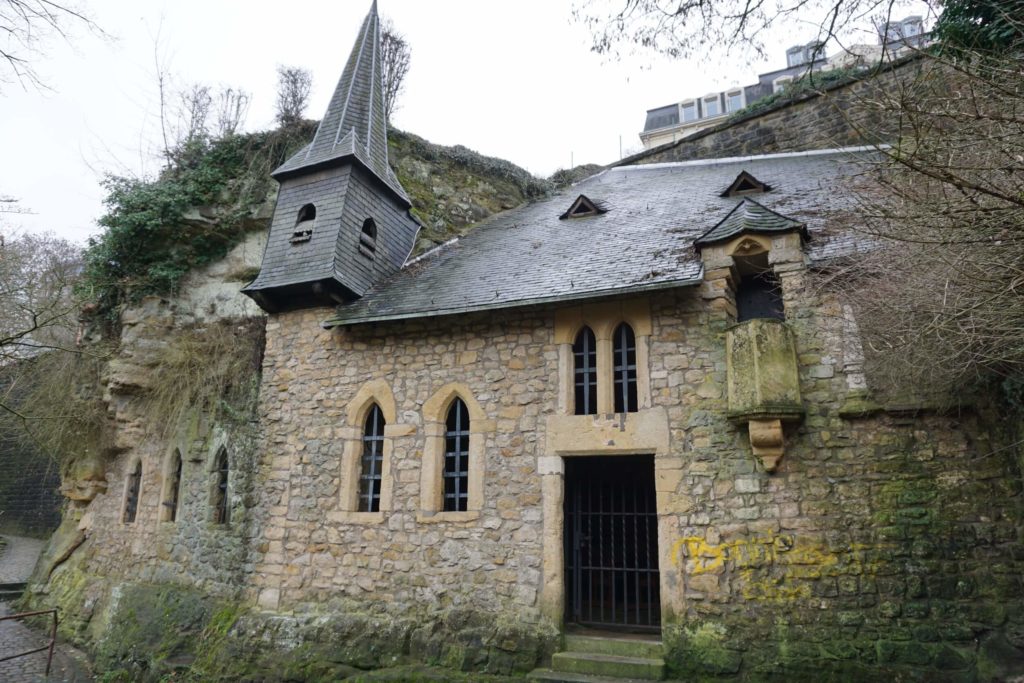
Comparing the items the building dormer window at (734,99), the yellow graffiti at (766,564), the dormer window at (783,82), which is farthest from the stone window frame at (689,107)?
the yellow graffiti at (766,564)

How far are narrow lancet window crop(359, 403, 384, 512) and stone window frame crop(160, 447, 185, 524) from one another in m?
3.63

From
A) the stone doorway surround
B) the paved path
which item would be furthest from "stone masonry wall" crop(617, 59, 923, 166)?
the paved path

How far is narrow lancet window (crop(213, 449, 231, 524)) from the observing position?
9.77 m

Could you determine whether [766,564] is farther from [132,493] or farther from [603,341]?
[132,493]

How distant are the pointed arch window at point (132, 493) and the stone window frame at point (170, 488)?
3.74ft

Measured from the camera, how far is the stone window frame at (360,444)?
326 inches

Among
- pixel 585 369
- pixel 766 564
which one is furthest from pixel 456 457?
pixel 766 564

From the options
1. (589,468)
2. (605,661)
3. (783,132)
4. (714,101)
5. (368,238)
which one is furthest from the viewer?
(714,101)

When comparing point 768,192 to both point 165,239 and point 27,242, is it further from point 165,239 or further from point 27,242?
point 27,242

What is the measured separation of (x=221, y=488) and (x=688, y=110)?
37107mm

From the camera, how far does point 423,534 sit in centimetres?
791

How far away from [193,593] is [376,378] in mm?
4047

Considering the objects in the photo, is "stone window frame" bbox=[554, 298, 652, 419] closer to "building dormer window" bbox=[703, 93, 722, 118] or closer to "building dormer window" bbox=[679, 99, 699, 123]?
"building dormer window" bbox=[679, 99, 699, 123]

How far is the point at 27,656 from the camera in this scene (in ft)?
32.8
